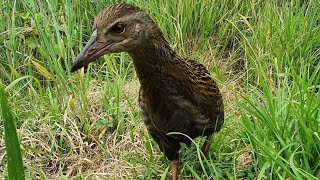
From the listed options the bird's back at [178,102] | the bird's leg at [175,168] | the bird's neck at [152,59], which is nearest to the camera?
the bird's neck at [152,59]

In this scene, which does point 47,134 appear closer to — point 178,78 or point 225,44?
point 178,78

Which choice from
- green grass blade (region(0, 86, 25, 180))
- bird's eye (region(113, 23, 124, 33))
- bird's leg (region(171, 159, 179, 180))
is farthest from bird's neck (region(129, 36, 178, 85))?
green grass blade (region(0, 86, 25, 180))

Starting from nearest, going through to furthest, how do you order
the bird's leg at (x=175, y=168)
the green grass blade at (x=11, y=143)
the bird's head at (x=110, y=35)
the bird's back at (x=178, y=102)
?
the green grass blade at (x=11, y=143)
the bird's head at (x=110, y=35)
the bird's back at (x=178, y=102)
the bird's leg at (x=175, y=168)

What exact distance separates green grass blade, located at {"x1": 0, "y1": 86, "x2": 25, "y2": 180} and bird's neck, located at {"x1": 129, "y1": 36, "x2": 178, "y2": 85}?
0.85 meters

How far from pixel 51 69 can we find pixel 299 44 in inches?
57.4

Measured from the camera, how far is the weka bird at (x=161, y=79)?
96.6 inches

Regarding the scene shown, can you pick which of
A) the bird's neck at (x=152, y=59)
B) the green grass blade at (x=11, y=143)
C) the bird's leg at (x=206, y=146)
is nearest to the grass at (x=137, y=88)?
the bird's leg at (x=206, y=146)

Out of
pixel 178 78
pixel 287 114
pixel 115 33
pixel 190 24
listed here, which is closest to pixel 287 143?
pixel 287 114

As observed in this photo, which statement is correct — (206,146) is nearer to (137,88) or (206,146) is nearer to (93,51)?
(137,88)

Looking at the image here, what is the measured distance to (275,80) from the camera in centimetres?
364

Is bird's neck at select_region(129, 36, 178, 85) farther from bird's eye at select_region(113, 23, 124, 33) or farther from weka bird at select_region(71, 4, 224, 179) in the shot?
bird's eye at select_region(113, 23, 124, 33)

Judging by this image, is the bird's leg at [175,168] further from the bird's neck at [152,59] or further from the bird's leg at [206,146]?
the bird's neck at [152,59]

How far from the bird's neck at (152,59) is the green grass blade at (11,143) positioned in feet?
2.78

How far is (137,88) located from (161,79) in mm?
1169
